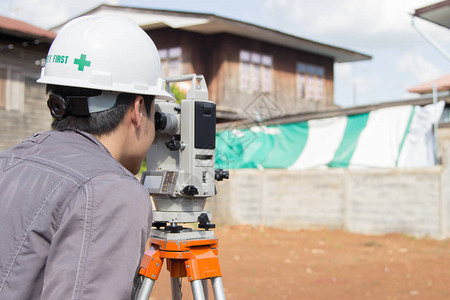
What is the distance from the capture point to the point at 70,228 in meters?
1.14

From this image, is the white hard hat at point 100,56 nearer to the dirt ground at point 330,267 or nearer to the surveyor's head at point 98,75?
the surveyor's head at point 98,75

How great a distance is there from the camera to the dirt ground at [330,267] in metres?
5.83

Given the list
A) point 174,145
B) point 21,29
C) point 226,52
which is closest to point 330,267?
point 174,145

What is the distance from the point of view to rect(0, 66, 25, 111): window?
12773 mm

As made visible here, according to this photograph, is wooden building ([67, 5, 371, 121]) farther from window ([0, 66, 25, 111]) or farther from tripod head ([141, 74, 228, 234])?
tripod head ([141, 74, 228, 234])

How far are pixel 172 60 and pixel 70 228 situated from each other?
17.0 meters

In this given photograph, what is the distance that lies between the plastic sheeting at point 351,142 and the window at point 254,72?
5.70 meters

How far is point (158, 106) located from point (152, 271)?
788 millimetres

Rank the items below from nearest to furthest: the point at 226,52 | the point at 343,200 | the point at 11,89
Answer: the point at 343,200
the point at 11,89
the point at 226,52

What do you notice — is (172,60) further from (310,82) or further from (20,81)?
(310,82)

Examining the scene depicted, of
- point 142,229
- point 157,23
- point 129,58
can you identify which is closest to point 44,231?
point 142,229

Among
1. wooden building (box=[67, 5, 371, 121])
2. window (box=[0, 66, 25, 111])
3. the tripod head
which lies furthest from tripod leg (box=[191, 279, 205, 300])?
wooden building (box=[67, 5, 371, 121])

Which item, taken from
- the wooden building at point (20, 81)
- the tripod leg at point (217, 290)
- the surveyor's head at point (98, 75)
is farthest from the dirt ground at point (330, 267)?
the wooden building at point (20, 81)

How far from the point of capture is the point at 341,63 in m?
22.4
